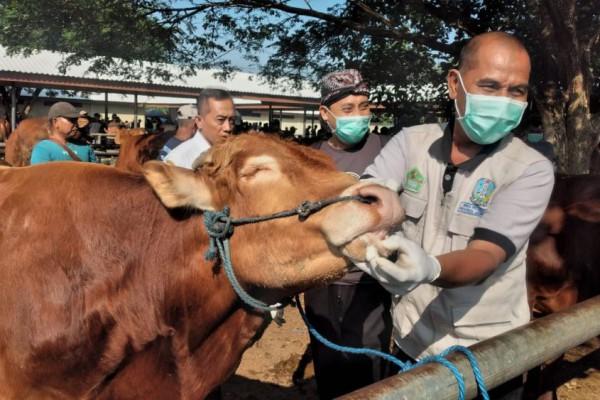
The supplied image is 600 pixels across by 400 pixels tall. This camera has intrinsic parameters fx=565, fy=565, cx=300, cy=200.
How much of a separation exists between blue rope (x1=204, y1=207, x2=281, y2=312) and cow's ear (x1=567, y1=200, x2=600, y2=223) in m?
3.88

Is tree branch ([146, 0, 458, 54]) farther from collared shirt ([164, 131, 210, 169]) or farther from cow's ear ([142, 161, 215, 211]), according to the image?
cow's ear ([142, 161, 215, 211])

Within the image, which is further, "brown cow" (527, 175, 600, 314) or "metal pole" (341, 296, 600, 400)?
"brown cow" (527, 175, 600, 314)

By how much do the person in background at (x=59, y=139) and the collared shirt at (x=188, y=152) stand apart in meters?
2.01

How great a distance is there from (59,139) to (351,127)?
11.2 feet

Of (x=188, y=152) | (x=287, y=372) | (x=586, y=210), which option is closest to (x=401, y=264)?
(x=188, y=152)

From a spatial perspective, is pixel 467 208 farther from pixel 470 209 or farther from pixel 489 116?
pixel 489 116

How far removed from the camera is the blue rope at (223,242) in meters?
2.08

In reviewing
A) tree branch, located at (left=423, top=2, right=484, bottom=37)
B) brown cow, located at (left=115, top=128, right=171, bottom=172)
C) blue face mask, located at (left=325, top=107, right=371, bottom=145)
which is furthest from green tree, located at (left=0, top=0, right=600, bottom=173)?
blue face mask, located at (left=325, top=107, right=371, bottom=145)

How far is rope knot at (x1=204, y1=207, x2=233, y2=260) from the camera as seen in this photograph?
6.81 feet

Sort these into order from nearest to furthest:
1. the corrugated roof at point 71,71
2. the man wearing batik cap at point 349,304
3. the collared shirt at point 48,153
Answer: the man wearing batik cap at point 349,304
the collared shirt at point 48,153
the corrugated roof at point 71,71

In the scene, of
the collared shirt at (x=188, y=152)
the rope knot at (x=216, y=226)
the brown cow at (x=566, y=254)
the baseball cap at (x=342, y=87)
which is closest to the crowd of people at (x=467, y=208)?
the rope knot at (x=216, y=226)

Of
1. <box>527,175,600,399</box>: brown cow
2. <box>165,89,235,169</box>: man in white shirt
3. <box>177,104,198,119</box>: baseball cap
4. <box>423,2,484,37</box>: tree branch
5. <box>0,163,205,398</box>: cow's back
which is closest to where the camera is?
<box>0,163,205,398</box>: cow's back

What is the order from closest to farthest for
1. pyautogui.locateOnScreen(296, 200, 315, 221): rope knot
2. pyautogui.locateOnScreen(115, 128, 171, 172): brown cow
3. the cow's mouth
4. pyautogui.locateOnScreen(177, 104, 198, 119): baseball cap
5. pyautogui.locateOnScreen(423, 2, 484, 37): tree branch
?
the cow's mouth < pyautogui.locateOnScreen(296, 200, 315, 221): rope knot < pyautogui.locateOnScreen(177, 104, 198, 119): baseball cap < pyautogui.locateOnScreen(115, 128, 171, 172): brown cow < pyautogui.locateOnScreen(423, 2, 484, 37): tree branch

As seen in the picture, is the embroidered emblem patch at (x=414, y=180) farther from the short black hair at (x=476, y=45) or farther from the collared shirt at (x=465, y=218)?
the short black hair at (x=476, y=45)
